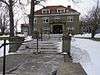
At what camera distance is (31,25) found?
114ft

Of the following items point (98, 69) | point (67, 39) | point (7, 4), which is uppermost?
point (7, 4)

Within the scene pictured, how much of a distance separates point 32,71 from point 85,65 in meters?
6.20

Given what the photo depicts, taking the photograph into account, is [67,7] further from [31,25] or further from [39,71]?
[39,71]

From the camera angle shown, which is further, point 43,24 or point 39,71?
point 43,24

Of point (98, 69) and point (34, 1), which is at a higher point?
point (34, 1)

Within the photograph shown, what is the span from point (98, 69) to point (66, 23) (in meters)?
62.1

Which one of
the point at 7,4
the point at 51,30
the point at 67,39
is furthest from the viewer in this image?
the point at 51,30

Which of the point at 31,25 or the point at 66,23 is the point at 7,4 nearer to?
the point at 31,25

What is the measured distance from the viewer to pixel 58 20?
75375 millimetres

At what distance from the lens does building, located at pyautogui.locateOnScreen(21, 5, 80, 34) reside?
7512 cm

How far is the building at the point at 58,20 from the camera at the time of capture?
75125mm

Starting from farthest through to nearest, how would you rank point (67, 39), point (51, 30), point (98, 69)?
1. point (51, 30)
2. point (67, 39)
3. point (98, 69)

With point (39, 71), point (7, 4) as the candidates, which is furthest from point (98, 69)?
point (7, 4)

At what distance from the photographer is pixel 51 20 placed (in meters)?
76.7
